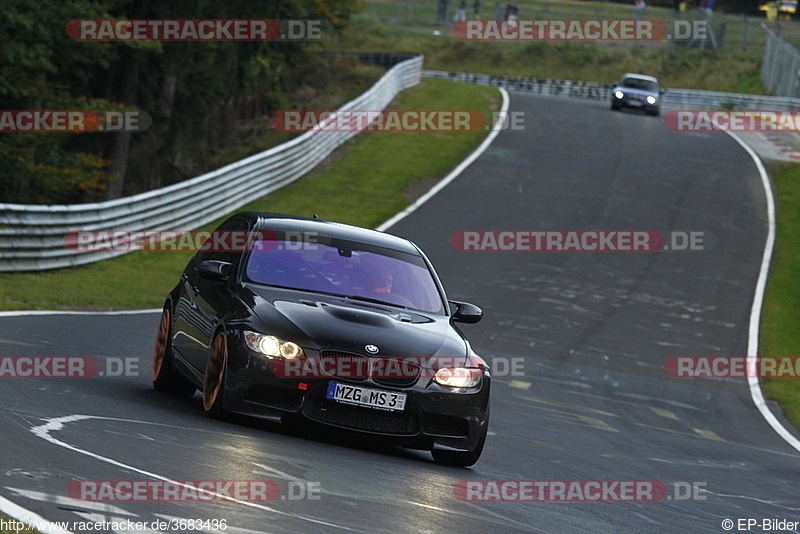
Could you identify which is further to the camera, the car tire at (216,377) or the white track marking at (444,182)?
the white track marking at (444,182)

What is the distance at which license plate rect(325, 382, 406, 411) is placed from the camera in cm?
852

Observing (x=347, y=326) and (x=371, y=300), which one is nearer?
(x=347, y=326)

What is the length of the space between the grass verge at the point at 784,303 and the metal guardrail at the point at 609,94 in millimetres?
23090

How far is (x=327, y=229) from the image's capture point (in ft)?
33.6

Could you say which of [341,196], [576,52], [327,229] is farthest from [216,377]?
[576,52]

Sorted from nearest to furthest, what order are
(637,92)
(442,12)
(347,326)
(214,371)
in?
(347,326), (214,371), (637,92), (442,12)

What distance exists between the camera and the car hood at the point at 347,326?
8641mm

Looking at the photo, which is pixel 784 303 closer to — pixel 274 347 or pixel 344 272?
pixel 344 272

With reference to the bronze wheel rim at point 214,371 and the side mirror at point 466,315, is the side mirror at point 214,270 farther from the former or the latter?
the side mirror at point 466,315

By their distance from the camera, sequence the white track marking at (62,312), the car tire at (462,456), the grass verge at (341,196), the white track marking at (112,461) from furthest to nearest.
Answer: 1. the grass verge at (341,196)
2. the white track marking at (62,312)
3. the car tire at (462,456)
4. the white track marking at (112,461)

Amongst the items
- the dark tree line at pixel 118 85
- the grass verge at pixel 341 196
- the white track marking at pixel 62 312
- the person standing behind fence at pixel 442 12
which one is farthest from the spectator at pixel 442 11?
the white track marking at pixel 62 312

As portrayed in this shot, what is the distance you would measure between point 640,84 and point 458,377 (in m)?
45.8

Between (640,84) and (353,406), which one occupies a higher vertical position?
(640,84)

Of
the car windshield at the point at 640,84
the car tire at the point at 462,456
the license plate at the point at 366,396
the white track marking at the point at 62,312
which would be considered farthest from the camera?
the car windshield at the point at 640,84
